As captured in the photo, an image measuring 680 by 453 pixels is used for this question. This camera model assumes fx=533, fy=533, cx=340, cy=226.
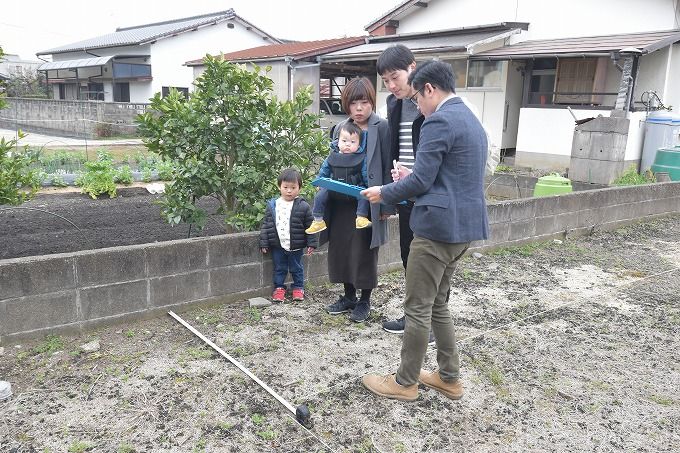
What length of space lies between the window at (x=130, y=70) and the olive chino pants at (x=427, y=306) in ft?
76.2

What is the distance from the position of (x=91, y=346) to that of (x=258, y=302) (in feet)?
3.94

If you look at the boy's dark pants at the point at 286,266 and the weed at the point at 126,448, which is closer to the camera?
the weed at the point at 126,448

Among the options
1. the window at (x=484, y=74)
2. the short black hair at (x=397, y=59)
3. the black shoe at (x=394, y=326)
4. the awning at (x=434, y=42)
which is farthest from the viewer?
the window at (x=484, y=74)

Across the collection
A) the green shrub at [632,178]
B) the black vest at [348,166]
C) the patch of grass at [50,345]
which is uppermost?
the black vest at [348,166]

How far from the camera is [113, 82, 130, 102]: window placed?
78.3ft

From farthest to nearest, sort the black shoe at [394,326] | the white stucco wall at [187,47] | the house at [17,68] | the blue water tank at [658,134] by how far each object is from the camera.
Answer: the house at [17,68] < the white stucco wall at [187,47] < the blue water tank at [658,134] < the black shoe at [394,326]

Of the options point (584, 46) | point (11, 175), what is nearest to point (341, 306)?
point (11, 175)

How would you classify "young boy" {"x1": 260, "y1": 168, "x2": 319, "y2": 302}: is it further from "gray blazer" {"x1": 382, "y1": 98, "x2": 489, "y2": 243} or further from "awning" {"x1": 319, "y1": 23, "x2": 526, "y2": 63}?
"awning" {"x1": 319, "y1": 23, "x2": 526, "y2": 63}

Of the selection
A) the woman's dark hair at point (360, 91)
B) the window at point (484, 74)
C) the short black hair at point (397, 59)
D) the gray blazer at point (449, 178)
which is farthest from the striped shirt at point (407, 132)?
the window at point (484, 74)

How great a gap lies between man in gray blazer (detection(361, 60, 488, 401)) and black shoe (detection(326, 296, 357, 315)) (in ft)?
4.18

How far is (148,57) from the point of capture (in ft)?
76.2

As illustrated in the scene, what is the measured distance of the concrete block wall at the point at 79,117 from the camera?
17875 millimetres

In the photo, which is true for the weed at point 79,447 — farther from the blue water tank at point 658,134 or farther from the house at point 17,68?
the house at point 17,68

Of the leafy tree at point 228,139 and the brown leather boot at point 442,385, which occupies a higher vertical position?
the leafy tree at point 228,139
